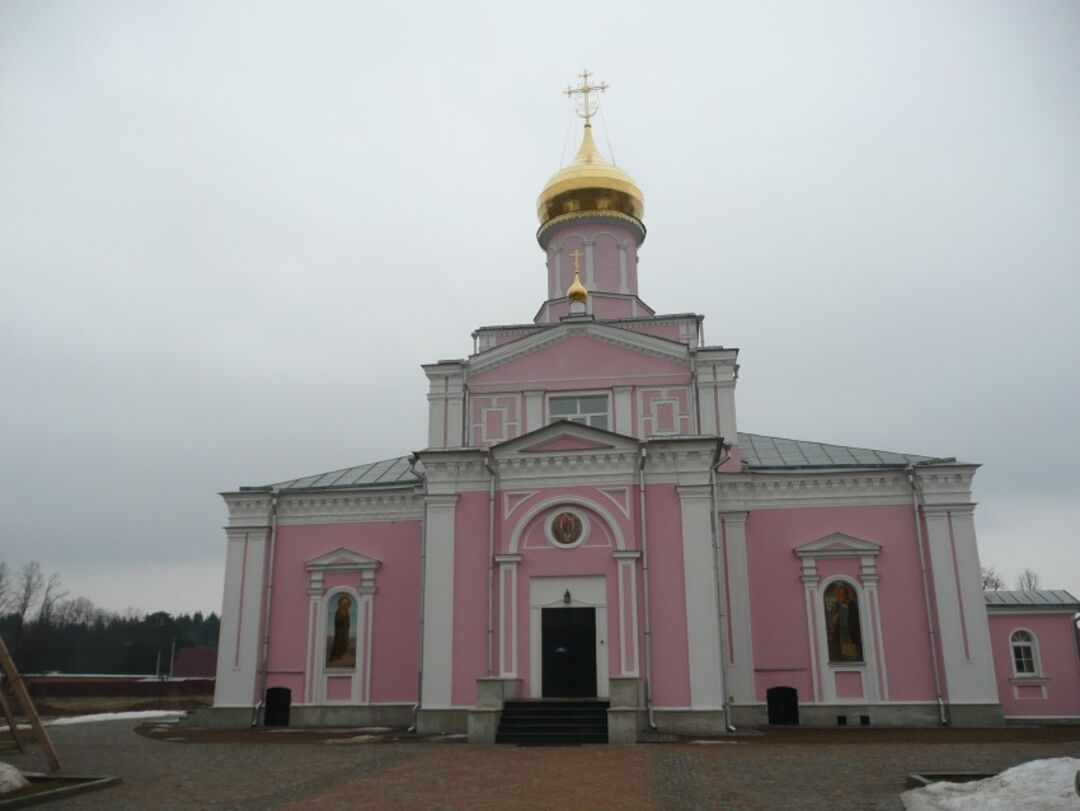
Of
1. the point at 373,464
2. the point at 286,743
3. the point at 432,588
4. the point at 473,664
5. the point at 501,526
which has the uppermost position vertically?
the point at 373,464

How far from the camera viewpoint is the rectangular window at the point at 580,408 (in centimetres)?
2286

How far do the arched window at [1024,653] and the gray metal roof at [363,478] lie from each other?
17019 millimetres

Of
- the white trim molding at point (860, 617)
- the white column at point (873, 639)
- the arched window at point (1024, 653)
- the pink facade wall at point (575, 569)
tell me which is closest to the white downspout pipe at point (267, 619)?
the pink facade wall at point (575, 569)

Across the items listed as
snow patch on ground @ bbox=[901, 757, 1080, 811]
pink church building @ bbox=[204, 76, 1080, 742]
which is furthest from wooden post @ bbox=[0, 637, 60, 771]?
snow patch on ground @ bbox=[901, 757, 1080, 811]

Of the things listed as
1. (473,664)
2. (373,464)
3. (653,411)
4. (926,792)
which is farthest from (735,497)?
(926,792)

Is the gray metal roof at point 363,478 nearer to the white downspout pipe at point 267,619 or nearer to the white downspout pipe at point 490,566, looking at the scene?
the white downspout pipe at point 267,619

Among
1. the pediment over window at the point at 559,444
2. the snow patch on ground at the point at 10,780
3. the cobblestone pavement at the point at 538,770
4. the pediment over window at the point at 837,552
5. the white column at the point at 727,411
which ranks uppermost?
A: the white column at the point at 727,411

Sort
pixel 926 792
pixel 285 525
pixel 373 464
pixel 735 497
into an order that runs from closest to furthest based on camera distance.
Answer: pixel 926 792 < pixel 735 497 < pixel 285 525 < pixel 373 464

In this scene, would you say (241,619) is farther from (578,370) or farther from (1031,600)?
(1031,600)

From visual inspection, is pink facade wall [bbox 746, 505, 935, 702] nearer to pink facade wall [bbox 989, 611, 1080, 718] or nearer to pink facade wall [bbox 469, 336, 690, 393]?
pink facade wall [bbox 989, 611, 1080, 718]

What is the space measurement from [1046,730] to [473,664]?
12633 mm

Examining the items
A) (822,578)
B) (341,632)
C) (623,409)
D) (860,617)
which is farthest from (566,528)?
(860,617)

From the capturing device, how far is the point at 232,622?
23.3m

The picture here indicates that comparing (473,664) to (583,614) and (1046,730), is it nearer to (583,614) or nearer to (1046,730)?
(583,614)
